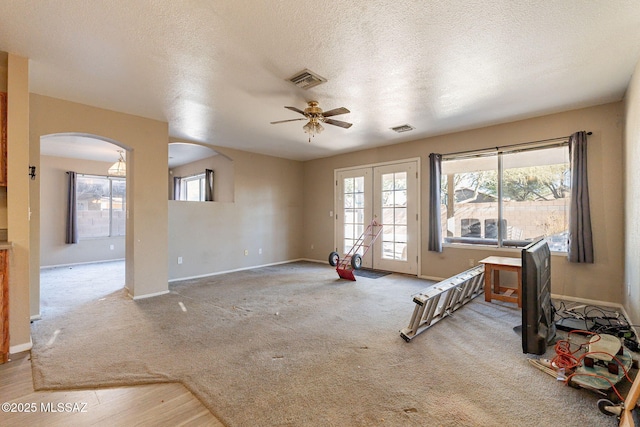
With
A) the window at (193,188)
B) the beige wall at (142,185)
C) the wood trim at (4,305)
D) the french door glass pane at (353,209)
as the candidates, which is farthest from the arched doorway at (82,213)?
the french door glass pane at (353,209)

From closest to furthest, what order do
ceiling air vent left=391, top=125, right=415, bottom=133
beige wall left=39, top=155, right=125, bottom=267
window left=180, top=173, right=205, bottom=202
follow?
ceiling air vent left=391, top=125, right=415, bottom=133 < beige wall left=39, top=155, right=125, bottom=267 < window left=180, top=173, right=205, bottom=202

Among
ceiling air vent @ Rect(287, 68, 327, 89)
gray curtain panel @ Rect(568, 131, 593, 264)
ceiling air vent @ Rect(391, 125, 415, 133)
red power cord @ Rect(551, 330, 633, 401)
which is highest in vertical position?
ceiling air vent @ Rect(391, 125, 415, 133)

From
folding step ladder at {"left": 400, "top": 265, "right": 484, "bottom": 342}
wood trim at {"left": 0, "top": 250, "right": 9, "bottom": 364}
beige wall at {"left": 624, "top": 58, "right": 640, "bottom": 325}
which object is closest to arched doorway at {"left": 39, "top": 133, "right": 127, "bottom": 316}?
wood trim at {"left": 0, "top": 250, "right": 9, "bottom": 364}

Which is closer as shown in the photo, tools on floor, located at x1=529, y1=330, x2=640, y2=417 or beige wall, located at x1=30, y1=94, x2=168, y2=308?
tools on floor, located at x1=529, y1=330, x2=640, y2=417

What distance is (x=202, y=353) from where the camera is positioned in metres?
2.59

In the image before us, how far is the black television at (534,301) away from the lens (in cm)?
230

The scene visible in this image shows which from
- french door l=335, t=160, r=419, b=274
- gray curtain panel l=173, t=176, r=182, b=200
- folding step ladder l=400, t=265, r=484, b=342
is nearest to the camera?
folding step ladder l=400, t=265, r=484, b=342

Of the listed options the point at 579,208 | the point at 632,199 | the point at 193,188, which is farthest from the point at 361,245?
the point at 193,188

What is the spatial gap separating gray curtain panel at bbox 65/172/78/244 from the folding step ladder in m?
8.26

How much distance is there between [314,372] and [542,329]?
81.0 inches

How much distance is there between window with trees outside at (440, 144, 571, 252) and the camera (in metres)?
4.22

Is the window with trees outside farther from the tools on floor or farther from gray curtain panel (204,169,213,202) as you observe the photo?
gray curtain panel (204,169,213,202)

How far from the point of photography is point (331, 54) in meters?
2.58

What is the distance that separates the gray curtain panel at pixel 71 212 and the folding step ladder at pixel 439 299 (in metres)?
8.26
